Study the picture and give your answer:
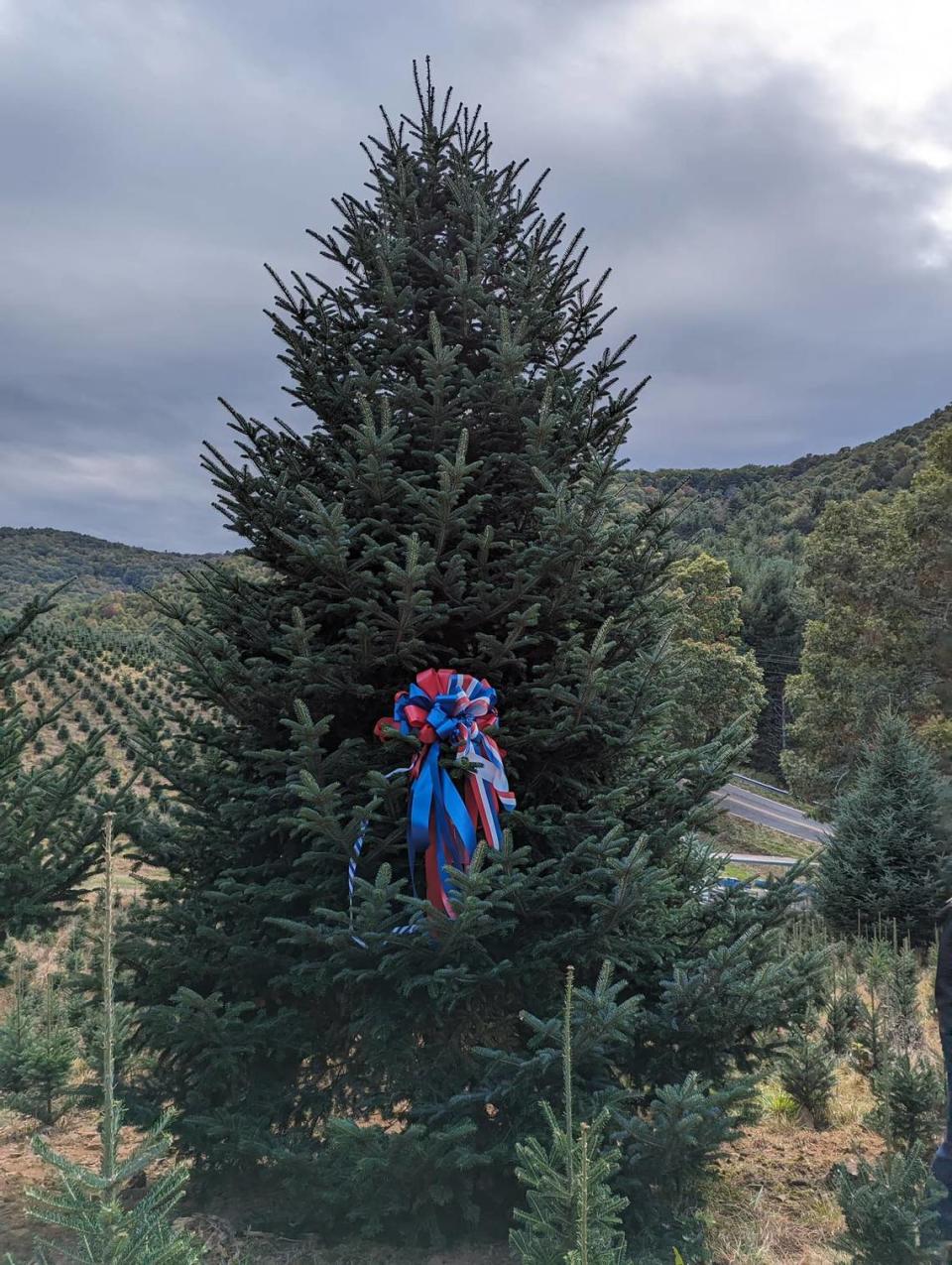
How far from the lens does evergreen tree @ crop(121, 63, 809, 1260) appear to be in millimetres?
3334

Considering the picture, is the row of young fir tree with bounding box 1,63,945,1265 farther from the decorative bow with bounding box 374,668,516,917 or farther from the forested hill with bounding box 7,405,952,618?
the forested hill with bounding box 7,405,952,618

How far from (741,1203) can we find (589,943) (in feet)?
5.90

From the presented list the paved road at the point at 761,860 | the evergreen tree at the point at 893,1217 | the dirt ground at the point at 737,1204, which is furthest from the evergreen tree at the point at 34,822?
the paved road at the point at 761,860

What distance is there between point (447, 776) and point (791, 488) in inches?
4098

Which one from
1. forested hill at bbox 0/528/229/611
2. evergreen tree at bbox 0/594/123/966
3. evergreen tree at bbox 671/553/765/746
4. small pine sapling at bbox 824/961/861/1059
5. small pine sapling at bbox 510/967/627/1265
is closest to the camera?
small pine sapling at bbox 510/967/627/1265

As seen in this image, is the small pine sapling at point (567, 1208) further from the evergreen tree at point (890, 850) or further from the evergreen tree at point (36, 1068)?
the evergreen tree at point (890, 850)

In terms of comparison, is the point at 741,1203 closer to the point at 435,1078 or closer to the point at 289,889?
the point at 435,1078

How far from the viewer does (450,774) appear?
12.3ft

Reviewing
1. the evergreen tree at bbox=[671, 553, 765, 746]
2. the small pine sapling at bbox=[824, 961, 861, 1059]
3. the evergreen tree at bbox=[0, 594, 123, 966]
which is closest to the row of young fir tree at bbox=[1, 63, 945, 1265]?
the evergreen tree at bbox=[0, 594, 123, 966]

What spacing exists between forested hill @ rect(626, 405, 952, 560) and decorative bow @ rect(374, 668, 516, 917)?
3614 centimetres

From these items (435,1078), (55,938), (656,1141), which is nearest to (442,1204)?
(435,1078)

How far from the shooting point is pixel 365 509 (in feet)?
13.4

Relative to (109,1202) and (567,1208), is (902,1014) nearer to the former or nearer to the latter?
(567,1208)

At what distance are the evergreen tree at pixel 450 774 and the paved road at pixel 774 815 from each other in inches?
1045
